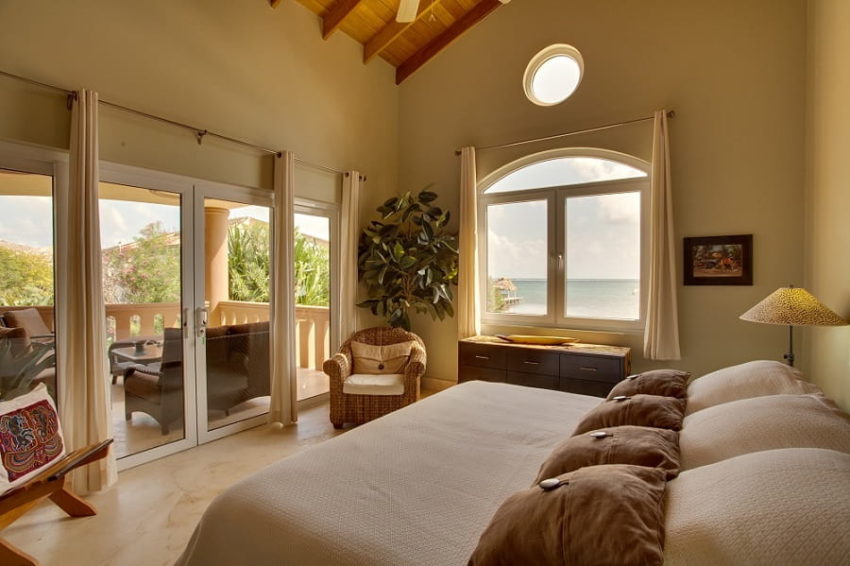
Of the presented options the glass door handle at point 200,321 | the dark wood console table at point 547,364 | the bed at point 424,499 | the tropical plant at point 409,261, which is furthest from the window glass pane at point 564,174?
the glass door handle at point 200,321

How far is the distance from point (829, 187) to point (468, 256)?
2836 millimetres

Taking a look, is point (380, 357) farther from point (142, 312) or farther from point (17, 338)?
point (17, 338)

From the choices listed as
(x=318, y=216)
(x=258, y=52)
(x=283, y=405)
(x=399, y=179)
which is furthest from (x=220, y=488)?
(x=399, y=179)

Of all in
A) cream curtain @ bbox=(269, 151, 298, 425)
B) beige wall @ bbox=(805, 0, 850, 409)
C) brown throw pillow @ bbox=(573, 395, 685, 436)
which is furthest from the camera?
cream curtain @ bbox=(269, 151, 298, 425)

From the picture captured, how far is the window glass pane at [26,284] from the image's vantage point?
2488 millimetres

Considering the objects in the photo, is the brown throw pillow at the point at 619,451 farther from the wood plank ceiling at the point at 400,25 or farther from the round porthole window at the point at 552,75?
the wood plank ceiling at the point at 400,25

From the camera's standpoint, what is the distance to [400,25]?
14.7 ft

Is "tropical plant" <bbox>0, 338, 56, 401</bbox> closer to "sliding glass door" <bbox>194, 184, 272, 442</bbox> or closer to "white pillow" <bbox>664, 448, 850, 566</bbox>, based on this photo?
"sliding glass door" <bbox>194, 184, 272, 442</bbox>

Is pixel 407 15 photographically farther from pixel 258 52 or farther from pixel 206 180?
pixel 206 180

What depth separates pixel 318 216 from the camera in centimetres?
446

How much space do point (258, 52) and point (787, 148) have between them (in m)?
4.38

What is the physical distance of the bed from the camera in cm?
86

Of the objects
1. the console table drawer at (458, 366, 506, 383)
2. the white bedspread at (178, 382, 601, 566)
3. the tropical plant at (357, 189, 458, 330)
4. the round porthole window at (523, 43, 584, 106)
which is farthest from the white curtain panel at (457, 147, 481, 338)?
the white bedspread at (178, 382, 601, 566)

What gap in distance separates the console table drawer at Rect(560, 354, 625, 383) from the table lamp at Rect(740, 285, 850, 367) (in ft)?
3.83
